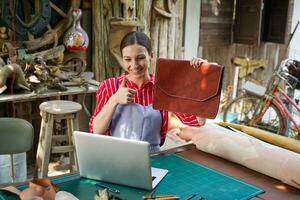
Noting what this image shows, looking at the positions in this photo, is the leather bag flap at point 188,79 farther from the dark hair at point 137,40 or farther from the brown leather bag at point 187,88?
the dark hair at point 137,40

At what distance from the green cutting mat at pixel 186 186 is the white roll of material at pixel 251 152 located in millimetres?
157

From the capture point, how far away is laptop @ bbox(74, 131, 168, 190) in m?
1.64

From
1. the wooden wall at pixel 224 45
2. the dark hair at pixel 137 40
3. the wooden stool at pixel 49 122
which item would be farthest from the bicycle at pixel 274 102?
the dark hair at pixel 137 40

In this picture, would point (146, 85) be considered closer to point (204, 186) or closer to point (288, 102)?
point (204, 186)

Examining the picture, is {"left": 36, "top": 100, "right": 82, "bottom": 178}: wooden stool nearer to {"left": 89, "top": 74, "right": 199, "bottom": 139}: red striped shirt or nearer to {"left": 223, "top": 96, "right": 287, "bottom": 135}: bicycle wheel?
{"left": 89, "top": 74, "right": 199, "bottom": 139}: red striped shirt

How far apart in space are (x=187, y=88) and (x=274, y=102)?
10.3ft

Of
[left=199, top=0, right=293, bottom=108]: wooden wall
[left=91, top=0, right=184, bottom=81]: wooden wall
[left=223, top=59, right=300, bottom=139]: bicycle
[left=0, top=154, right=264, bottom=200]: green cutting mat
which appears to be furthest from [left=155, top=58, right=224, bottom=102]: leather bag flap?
[left=199, top=0, right=293, bottom=108]: wooden wall

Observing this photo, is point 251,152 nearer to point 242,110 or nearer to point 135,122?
point 135,122

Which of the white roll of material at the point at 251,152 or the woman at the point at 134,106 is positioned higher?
the woman at the point at 134,106

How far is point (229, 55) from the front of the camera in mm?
6547

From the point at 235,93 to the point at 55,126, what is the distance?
344cm

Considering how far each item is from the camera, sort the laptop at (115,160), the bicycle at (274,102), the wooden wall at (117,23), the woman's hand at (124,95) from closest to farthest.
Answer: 1. the laptop at (115,160)
2. the woman's hand at (124,95)
3. the wooden wall at (117,23)
4. the bicycle at (274,102)

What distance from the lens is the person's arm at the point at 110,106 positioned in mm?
2143

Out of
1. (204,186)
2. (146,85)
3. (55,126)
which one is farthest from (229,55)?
(204,186)
